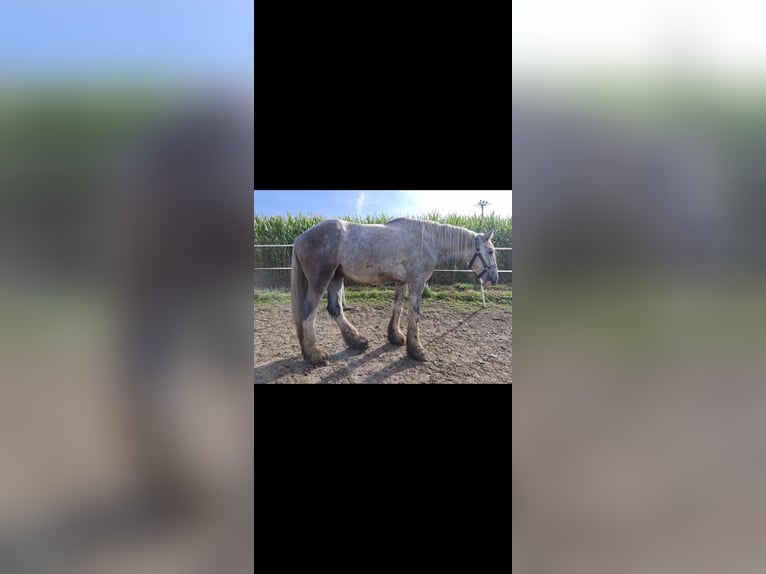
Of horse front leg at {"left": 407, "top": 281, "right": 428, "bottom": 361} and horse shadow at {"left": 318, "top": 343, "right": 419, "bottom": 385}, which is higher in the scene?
horse front leg at {"left": 407, "top": 281, "right": 428, "bottom": 361}

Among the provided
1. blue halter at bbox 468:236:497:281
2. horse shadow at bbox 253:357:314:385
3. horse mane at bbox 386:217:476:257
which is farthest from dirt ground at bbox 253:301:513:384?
horse mane at bbox 386:217:476:257

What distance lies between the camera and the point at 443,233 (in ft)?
6.88

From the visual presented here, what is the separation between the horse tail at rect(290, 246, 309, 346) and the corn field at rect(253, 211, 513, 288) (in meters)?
0.04

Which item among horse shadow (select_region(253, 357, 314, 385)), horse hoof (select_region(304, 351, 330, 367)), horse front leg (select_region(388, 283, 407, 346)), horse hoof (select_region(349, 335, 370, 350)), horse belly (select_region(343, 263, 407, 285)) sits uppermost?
horse belly (select_region(343, 263, 407, 285))

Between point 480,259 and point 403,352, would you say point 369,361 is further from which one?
point 480,259

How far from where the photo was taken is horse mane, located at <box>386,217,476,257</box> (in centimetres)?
205
